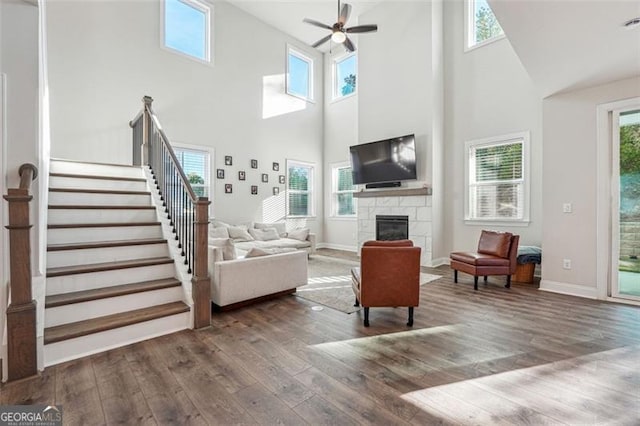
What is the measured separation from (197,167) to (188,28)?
2893mm

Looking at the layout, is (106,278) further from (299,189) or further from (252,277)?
(299,189)

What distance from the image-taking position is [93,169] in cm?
439

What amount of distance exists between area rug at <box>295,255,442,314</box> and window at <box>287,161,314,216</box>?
213 centimetres

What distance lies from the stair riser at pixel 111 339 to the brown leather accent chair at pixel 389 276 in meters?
1.78

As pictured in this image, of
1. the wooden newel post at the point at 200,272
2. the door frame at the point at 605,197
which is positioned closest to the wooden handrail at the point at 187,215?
the wooden newel post at the point at 200,272

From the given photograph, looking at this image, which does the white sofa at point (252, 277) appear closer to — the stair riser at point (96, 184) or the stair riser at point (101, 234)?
the stair riser at point (101, 234)

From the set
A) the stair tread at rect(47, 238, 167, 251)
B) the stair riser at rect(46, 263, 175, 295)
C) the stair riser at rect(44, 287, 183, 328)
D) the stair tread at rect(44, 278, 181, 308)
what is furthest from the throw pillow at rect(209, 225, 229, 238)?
the stair riser at rect(44, 287, 183, 328)

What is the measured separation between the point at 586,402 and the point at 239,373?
7.36ft

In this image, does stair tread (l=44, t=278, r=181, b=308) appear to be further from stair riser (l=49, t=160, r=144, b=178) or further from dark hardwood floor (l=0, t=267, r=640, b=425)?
stair riser (l=49, t=160, r=144, b=178)

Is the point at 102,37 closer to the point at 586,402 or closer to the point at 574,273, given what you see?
the point at 586,402

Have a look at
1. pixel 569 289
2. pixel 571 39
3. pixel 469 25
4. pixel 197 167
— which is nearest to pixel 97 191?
pixel 197 167

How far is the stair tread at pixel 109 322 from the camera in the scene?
2324 mm

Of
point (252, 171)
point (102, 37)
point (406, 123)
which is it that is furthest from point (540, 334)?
point (102, 37)

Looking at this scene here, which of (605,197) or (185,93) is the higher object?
(185,93)
